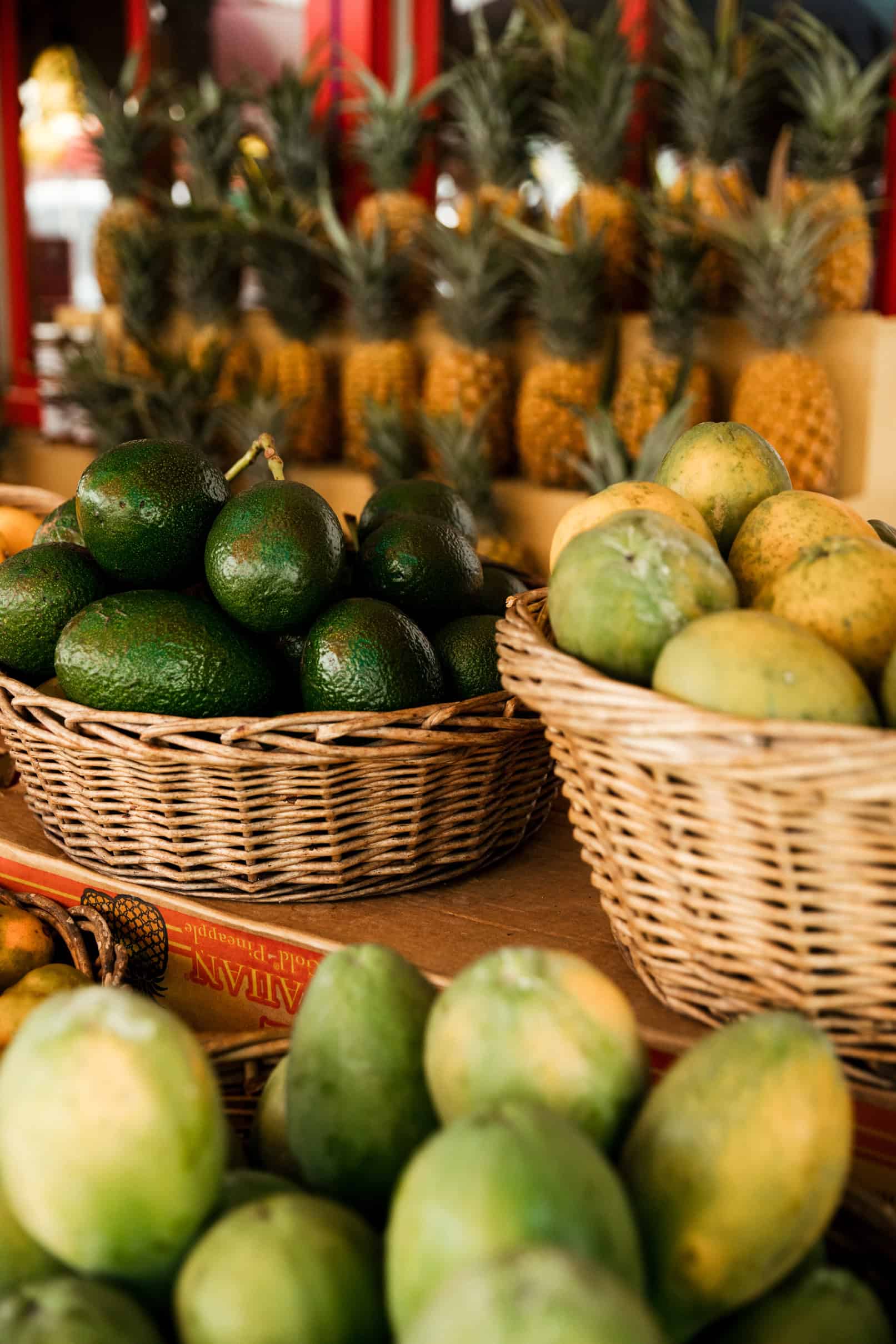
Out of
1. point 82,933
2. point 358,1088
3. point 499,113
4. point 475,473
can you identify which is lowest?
point 82,933

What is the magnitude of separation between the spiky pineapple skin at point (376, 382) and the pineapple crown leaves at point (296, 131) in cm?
56

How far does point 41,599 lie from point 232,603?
21 cm

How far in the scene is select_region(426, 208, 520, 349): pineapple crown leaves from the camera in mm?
2895

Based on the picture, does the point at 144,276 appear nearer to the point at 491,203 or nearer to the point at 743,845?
the point at 491,203

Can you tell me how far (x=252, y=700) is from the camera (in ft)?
3.51

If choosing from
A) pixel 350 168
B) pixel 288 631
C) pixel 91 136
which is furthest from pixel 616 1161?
pixel 91 136

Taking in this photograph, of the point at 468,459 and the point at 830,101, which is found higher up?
the point at 830,101

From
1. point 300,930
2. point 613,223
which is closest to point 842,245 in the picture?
point 613,223

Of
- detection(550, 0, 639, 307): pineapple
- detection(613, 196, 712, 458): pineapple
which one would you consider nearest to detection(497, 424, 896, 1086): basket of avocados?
detection(613, 196, 712, 458): pineapple

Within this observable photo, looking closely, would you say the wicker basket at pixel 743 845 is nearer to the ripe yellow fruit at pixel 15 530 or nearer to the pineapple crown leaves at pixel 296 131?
the ripe yellow fruit at pixel 15 530

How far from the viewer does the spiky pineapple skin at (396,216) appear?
329 cm

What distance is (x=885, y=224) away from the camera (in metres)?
2.91

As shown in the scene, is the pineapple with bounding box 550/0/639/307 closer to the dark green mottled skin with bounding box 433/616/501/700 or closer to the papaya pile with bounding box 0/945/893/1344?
the dark green mottled skin with bounding box 433/616/501/700

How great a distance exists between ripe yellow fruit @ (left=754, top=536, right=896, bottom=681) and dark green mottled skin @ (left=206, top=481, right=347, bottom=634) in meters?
0.44
